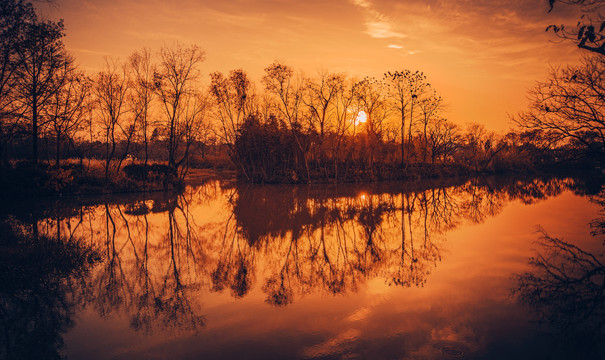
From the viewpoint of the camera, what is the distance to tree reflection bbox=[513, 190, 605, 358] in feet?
17.8

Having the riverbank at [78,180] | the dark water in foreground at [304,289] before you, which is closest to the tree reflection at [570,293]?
the dark water in foreground at [304,289]

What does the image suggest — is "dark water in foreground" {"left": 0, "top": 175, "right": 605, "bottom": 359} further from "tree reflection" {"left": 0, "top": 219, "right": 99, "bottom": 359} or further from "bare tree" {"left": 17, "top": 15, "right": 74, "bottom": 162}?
"bare tree" {"left": 17, "top": 15, "right": 74, "bottom": 162}

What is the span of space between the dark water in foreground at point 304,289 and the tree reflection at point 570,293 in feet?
0.12

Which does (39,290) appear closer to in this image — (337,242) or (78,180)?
(337,242)

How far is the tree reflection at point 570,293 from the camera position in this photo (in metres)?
5.41

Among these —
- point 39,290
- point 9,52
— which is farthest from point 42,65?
point 39,290

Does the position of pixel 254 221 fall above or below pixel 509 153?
below

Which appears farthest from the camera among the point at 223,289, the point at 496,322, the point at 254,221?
the point at 254,221

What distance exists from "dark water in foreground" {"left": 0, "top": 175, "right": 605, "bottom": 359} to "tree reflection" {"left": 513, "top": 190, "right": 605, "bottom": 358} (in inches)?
1.4

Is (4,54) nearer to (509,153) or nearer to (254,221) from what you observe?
(254,221)

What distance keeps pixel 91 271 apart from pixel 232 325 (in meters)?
5.64

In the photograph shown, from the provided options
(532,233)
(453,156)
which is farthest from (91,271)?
(453,156)

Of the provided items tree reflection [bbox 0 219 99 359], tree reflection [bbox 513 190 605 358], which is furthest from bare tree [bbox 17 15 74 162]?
tree reflection [bbox 513 190 605 358]

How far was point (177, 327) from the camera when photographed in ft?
19.7
